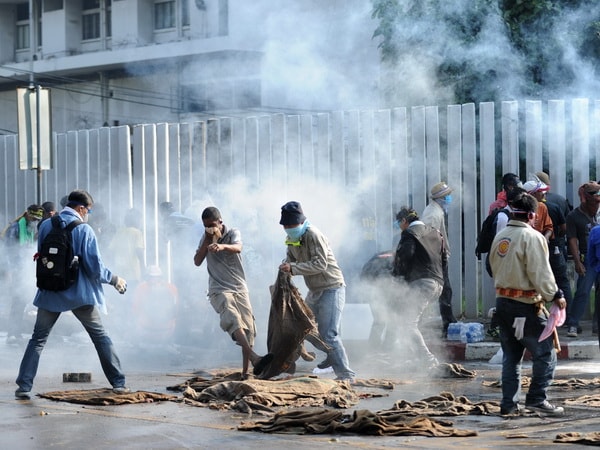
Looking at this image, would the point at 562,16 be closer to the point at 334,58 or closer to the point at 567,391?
the point at 334,58

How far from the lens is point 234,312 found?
1066cm

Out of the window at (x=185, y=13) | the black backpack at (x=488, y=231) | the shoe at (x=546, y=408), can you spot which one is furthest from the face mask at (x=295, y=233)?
the window at (x=185, y=13)

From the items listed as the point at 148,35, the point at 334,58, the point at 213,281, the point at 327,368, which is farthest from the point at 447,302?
the point at 148,35

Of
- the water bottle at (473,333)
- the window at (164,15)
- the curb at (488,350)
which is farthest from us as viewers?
the window at (164,15)

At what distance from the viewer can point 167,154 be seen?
54.2 feet

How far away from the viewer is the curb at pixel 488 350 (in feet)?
38.9

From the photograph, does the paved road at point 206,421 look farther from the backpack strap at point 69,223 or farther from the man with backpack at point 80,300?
the backpack strap at point 69,223

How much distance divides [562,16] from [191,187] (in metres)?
5.71

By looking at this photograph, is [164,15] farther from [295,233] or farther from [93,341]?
[93,341]

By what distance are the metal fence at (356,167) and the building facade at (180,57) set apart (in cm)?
399

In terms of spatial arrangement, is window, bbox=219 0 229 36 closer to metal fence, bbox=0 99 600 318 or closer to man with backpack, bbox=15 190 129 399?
metal fence, bbox=0 99 600 318

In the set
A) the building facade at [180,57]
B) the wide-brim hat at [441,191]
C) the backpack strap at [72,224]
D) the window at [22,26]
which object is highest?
the window at [22,26]

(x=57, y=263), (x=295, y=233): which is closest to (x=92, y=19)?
(x=295, y=233)

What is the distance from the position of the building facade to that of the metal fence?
399cm
